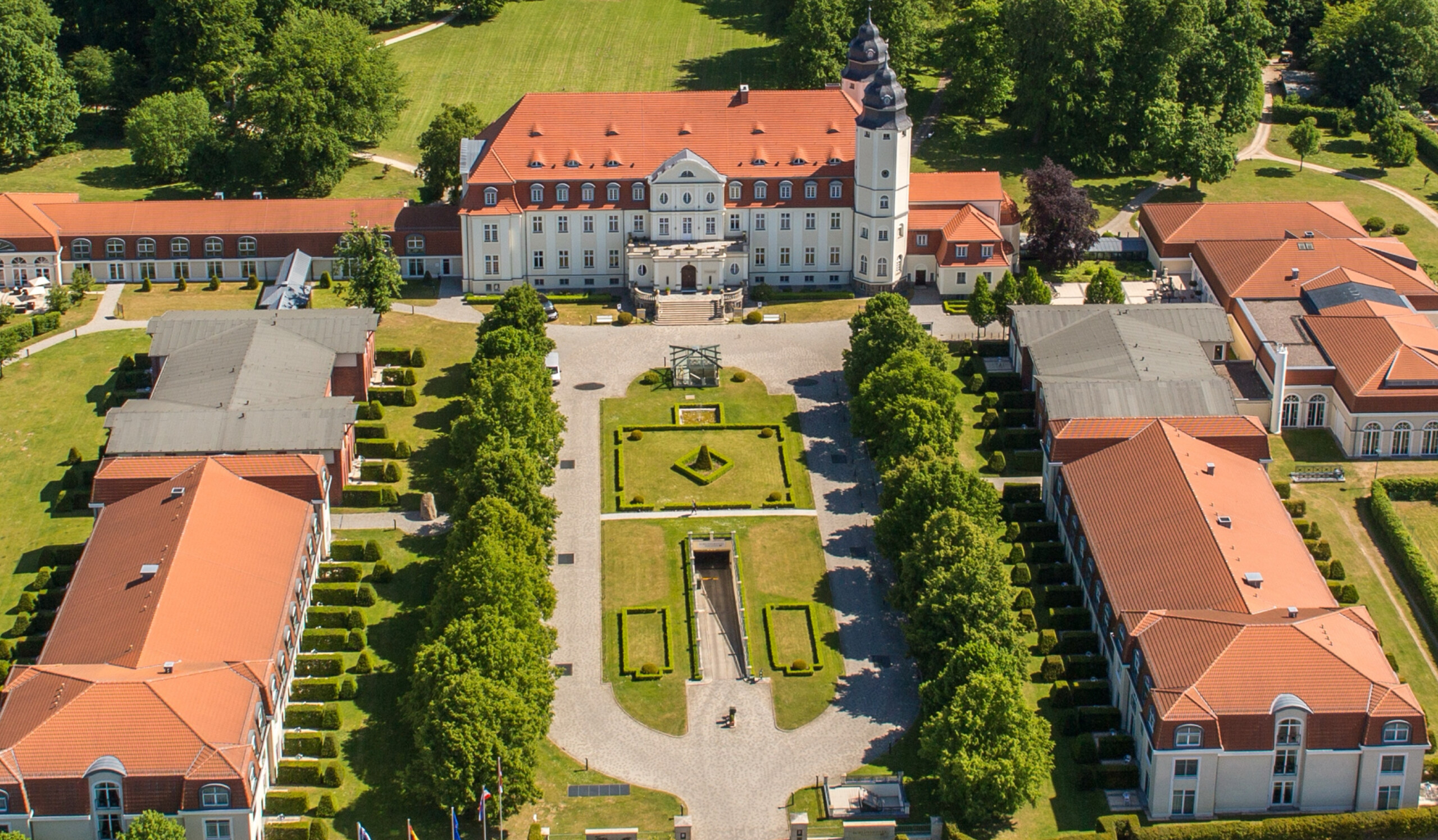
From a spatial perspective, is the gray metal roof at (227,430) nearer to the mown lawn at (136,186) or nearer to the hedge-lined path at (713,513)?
the hedge-lined path at (713,513)

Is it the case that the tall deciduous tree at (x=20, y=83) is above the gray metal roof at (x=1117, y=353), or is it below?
above

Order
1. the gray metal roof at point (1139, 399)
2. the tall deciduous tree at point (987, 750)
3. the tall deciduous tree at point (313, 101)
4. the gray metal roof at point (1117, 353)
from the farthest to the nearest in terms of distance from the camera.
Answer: the tall deciduous tree at point (313, 101) → the gray metal roof at point (1117, 353) → the gray metal roof at point (1139, 399) → the tall deciduous tree at point (987, 750)

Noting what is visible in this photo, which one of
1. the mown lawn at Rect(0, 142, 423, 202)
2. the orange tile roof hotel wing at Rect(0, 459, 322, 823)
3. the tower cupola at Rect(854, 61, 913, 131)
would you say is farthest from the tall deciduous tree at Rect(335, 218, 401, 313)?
the tower cupola at Rect(854, 61, 913, 131)

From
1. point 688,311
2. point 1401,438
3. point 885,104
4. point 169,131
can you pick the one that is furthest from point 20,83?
point 1401,438

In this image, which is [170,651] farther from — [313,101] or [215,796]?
[313,101]

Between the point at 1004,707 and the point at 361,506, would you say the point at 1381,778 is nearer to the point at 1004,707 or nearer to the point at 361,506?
the point at 1004,707

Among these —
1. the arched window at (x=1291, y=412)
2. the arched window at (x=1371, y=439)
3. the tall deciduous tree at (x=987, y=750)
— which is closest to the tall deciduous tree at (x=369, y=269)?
the arched window at (x=1291, y=412)
